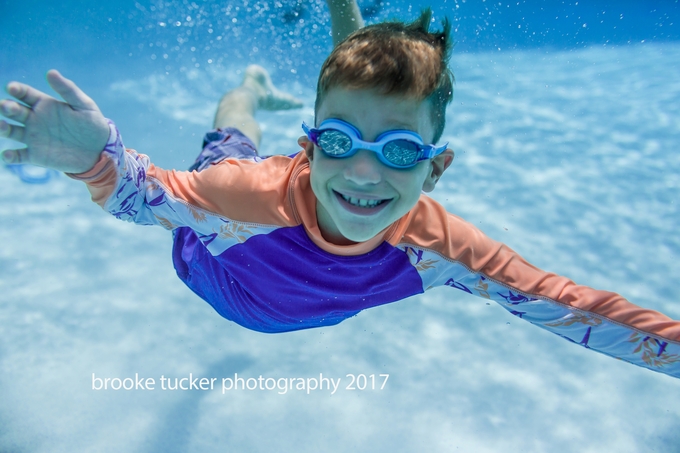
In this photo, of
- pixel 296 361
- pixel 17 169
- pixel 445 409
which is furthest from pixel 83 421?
pixel 445 409

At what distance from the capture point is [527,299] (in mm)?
2162

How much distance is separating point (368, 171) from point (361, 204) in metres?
0.17

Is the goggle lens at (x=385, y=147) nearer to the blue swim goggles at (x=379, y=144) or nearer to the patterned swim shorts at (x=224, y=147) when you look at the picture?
the blue swim goggles at (x=379, y=144)

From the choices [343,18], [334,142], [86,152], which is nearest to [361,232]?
[334,142]

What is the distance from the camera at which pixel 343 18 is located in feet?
11.0

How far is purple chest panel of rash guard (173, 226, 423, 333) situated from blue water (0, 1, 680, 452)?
867 mm

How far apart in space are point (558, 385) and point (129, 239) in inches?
144

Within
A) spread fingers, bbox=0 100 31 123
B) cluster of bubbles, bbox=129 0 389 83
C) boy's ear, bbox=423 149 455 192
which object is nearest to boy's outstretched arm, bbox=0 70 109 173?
spread fingers, bbox=0 100 31 123

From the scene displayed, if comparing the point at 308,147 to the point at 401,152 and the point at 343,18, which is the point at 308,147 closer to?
the point at 401,152

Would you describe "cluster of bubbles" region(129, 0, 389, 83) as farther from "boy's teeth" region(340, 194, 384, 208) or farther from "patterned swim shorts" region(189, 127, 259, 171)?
"boy's teeth" region(340, 194, 384, 208)

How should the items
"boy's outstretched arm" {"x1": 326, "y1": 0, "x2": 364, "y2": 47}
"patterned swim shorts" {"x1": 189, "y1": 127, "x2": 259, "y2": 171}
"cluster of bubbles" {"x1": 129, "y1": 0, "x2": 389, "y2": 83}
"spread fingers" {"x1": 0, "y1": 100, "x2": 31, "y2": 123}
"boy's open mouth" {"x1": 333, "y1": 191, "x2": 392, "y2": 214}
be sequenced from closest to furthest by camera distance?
"spread fingers" {"x1": 0, "y1": 100, "x2": 31, "y2": 123} → "boy's open mouth" {"x1": 333, "y1": 191, "x2": 392, "y2": 214} → "patterned swim shorts" {"x1": 189, "y1": 127, "x2": 259, "y2": 171} → "boy's outstretched arm" {"x1": 326, "y1": 0, "x2": 364, "y2": 47} → "cluster of bubbles" {"x1": 129, "y1": 0, "x2": 389, "y2": 83}

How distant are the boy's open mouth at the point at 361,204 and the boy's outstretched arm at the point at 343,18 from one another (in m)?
1.91

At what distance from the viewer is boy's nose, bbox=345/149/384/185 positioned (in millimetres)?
1698

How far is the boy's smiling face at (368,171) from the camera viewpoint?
169cm
